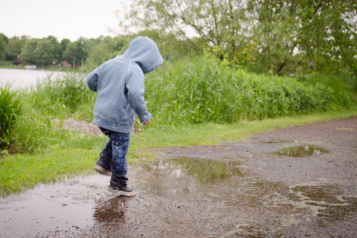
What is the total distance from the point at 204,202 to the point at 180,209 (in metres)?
0.38

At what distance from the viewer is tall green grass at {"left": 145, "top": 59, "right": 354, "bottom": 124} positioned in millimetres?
9875

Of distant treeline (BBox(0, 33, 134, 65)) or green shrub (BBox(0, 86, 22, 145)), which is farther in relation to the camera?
distant treeline (BBox(0, 33, 134, 65))

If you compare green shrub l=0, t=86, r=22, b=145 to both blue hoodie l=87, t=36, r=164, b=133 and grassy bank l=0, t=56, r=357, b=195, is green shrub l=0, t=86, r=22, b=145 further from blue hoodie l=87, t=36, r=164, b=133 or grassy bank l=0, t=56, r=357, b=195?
blue hoodie l=87, t=36, r=164, b=133

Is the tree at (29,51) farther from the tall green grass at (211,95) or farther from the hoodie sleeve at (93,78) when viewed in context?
the hoodie sleeve at (93,78)

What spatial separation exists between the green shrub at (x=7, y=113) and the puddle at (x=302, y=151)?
17.7ft

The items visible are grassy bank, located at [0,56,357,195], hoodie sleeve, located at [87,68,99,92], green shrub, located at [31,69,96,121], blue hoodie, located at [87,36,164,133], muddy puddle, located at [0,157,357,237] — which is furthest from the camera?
green shrub, located at [31,69,96,121]

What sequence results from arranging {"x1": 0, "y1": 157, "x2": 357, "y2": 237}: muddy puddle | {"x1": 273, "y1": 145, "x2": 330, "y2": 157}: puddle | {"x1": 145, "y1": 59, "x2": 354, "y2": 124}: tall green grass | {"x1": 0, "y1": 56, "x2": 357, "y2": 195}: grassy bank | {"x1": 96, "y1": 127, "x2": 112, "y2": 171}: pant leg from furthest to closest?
{"x1": 145, "y1": 59, "x2": 354, "y2": 124}: tall green grass
{"x1": 273, "y1": 145, "x2": 330, "y2": 157}: puddle
{"x1": 0, "y1": 56, "x2": 357, "y2": 195}: grassy bank
{"x1": 96, "y1": 127, "x2": 112, "y2": 171}: pant leg
{"x1": 0, "y1": 157, "x2": 357, "y2": 237}: muddy puddle

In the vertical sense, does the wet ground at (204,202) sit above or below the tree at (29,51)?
below

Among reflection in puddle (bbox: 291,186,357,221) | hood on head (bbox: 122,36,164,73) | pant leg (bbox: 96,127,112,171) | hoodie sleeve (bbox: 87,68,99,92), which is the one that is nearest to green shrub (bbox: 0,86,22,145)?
pant leg (bbox: 96,127,112,171)

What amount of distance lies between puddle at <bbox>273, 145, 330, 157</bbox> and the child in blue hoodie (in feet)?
12.9

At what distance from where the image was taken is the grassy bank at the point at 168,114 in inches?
203

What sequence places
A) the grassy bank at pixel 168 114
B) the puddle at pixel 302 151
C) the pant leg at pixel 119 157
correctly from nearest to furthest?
the pant leg at pixel 119 157 < the grassy bank at pixel 168 114 < the puddle at pixel 302 151

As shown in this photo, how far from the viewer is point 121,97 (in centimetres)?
362

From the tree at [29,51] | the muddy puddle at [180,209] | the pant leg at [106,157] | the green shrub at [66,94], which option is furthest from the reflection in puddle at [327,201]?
the tree at [29,51]
